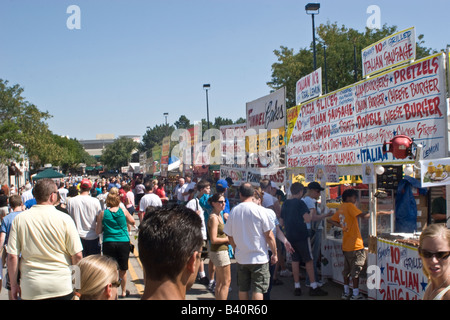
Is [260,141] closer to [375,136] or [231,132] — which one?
[231,132]

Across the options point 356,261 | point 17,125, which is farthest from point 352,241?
point 17,125

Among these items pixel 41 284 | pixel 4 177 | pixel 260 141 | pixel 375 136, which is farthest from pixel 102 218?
pixel 4 177

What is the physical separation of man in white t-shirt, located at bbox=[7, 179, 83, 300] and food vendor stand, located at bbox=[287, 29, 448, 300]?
14.1 ft

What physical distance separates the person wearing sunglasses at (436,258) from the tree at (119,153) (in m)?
99.6

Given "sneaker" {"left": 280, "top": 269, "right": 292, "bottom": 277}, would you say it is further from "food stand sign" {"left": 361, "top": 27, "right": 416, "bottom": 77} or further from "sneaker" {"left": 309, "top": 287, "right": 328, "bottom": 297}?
"food stand sign" {"left": 361, "top": 27, "right": 416, "bottom": 77}

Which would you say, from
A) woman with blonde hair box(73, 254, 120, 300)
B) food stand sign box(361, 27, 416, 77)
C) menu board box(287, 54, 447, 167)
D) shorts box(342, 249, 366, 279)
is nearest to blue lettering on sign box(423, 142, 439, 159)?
menu board box(287, 54, 447, 167)

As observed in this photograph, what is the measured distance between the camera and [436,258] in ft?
10.8

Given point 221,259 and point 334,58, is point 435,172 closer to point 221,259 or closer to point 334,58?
point 221,259

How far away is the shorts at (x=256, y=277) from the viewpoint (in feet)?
19.1

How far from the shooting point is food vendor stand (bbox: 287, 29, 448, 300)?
20.3 ft

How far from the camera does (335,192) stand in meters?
19.5

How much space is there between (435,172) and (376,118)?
6.33 feet
